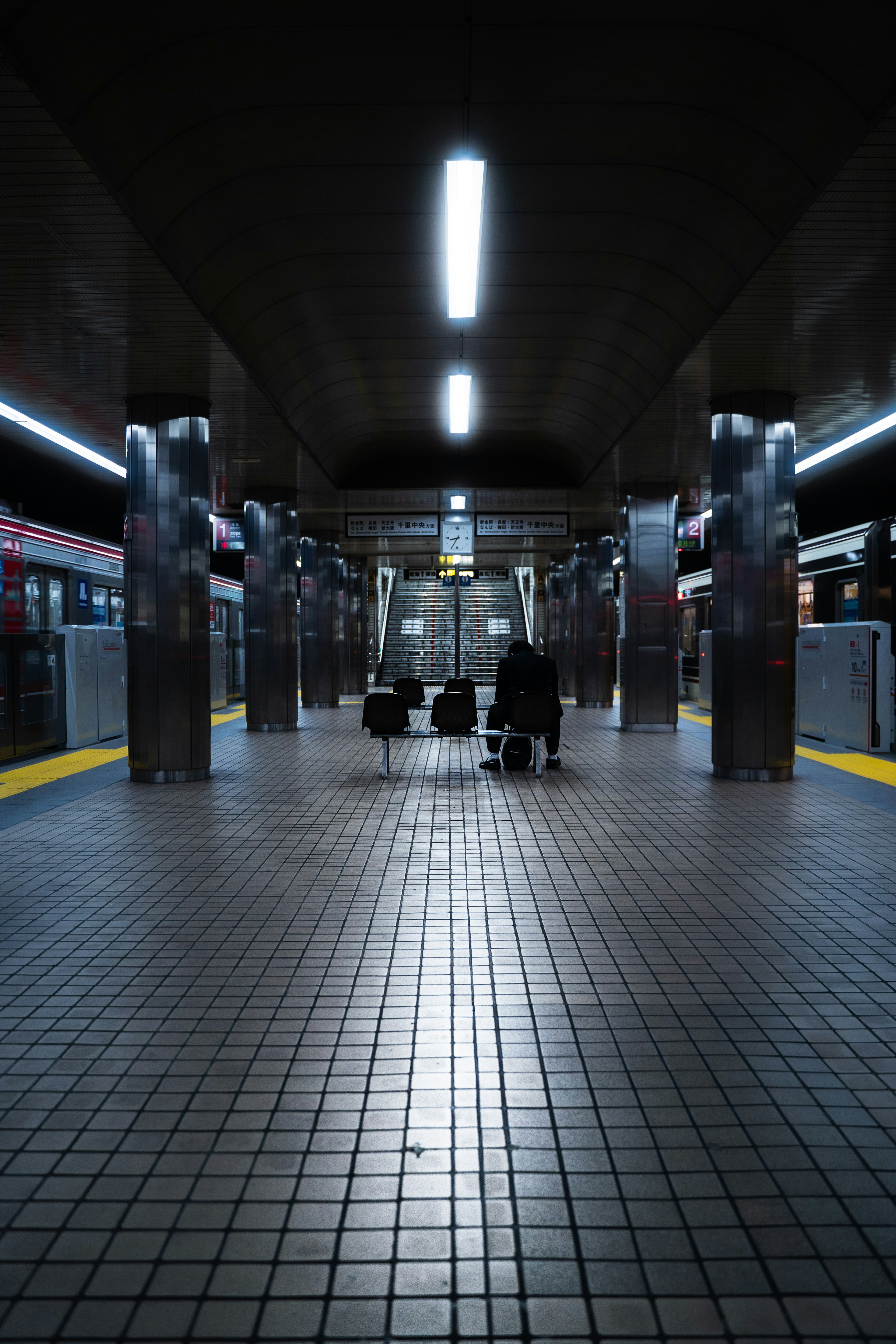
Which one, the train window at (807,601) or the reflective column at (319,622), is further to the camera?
the reflective column at (319,622)

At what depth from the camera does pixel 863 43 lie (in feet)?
14.9

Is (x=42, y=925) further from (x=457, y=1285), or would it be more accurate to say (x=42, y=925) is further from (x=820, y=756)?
(x=820, y=756)

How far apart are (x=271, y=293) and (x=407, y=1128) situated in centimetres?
736

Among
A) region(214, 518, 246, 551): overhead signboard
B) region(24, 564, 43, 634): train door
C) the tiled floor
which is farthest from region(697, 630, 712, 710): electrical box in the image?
the tiled floor

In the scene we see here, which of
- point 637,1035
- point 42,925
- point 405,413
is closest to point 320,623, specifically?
point 405,413

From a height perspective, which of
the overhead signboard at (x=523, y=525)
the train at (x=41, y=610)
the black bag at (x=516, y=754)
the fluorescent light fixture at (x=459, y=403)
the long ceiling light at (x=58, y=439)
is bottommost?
the black bag at (x=516, y=754)

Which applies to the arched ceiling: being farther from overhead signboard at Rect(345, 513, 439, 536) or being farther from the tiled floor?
overhead signboard at Rect(345, 513, 439, 536)

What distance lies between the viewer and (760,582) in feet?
31.0

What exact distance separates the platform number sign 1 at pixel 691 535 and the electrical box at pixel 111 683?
37.1ft

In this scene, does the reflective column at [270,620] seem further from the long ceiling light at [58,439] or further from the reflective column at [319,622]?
the reflective column at [319,622]

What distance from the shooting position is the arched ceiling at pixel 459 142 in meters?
4.73

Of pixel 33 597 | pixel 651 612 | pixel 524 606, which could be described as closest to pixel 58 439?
pixel 33 597

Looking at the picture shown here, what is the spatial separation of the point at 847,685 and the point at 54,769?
1001 centimetres

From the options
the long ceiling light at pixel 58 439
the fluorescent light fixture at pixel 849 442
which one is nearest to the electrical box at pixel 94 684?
the long ceiling light at pixel 58 439
